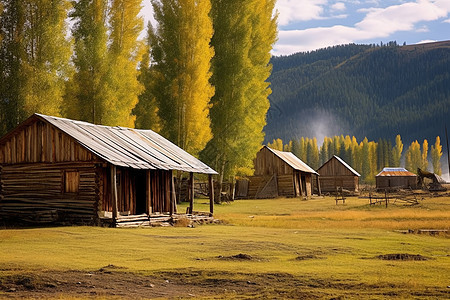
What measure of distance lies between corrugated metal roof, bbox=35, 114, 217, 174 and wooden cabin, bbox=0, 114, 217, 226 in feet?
0.23

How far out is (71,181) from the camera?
86.6 ft

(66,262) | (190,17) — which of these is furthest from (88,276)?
(190,17)

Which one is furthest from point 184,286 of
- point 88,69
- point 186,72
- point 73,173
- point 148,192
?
point 186,72

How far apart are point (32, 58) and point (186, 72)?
11.6m

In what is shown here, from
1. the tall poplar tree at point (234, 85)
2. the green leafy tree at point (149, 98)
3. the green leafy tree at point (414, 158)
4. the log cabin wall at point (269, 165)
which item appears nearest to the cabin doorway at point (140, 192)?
the green leafy tree at point (149, 98)

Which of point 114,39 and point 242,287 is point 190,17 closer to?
point 114,39

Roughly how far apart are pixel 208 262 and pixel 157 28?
32.2m

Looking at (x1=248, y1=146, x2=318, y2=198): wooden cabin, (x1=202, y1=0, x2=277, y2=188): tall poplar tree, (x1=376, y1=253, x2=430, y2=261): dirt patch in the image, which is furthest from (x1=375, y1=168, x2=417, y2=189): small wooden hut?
(x1=376, y1=253, x2=430, y2=261): dirt patch

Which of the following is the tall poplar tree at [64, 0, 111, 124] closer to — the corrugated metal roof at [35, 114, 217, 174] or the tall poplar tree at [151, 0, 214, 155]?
Answer: the corrugated metal roof at [35, 114, 217, 174]

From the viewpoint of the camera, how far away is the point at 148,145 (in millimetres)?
31391

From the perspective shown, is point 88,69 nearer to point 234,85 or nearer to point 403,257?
point 234,85

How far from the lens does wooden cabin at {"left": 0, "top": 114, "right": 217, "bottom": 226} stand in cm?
2558

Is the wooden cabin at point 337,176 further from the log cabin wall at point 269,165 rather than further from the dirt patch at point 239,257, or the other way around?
the dirt patch at point 239,257

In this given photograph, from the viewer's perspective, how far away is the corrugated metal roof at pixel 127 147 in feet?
83.6
